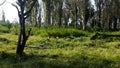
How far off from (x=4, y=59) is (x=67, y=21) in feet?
193

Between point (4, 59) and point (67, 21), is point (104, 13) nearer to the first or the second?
point (67, 21)

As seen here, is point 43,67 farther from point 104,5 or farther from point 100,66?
point 104,5

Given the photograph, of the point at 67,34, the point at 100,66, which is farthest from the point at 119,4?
the point at 100,66

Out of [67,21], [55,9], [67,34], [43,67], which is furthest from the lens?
[67,21]

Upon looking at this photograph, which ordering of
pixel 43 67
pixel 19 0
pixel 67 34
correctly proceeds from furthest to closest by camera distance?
pixel 67 34 < pixel 19 0 < pixel 43 67

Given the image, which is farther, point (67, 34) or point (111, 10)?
point (111, 10)

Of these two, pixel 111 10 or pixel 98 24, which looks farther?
pixel 98 24

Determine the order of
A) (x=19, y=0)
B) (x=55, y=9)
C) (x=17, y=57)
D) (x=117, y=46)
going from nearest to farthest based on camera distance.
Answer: (x=17, y=57), (x=19, y=0), (x=117, y=46), (x=55, y=9)

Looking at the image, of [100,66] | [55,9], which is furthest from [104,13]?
[100,66]

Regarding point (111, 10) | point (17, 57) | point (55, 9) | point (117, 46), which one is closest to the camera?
point (17, 57)

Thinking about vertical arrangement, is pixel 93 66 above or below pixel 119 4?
below

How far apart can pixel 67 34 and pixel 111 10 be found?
26900 mm

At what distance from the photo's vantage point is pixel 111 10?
59812 millimetres

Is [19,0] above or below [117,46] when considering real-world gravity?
above
